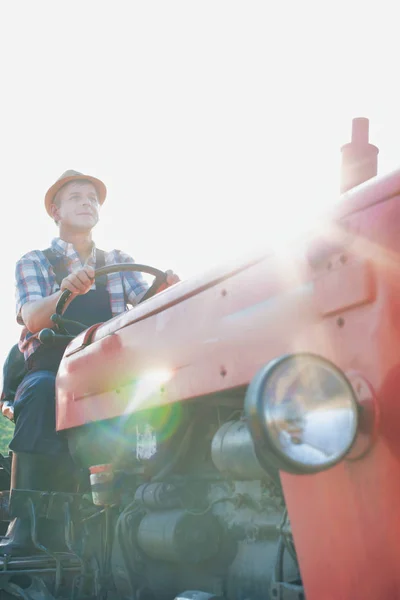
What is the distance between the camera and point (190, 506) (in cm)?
233

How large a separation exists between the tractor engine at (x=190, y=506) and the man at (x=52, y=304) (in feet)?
1.62

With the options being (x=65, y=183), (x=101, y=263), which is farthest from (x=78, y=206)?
(x=101, y=263)

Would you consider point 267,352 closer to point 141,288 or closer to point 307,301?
point 307,301

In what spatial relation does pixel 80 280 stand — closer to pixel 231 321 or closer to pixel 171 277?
pixel 171 277

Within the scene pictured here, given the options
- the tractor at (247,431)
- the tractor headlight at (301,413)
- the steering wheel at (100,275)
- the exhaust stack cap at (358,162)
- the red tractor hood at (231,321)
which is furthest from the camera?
the steering wheel at (100,275)

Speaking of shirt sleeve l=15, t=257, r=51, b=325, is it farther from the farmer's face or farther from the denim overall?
the farmer's face

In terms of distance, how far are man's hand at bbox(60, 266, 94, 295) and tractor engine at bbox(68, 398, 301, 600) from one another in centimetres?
57

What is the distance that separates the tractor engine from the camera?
2018 mm

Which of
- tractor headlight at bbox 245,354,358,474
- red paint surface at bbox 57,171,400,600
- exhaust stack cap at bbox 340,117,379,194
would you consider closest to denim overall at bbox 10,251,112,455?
red paint surface at bbox 57,171,400,600

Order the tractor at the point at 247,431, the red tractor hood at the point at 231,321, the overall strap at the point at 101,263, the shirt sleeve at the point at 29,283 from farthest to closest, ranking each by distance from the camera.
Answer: the overall strap at the point at 101,263
the shirt sleeve at the point at 29,283
the red tractor hood at the point at 231,321
the tractor at the point at 247,431

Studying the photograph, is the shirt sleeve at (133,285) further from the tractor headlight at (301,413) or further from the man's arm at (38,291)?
the tractor headlight at (301,413)

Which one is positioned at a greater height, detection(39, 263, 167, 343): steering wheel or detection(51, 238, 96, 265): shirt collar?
detection(51, 238, 96, 265): shirt collar

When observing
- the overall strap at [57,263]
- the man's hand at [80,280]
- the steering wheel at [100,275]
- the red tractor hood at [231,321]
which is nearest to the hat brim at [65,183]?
the overall strap at [57,263]

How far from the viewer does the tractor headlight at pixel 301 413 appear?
1.39m
